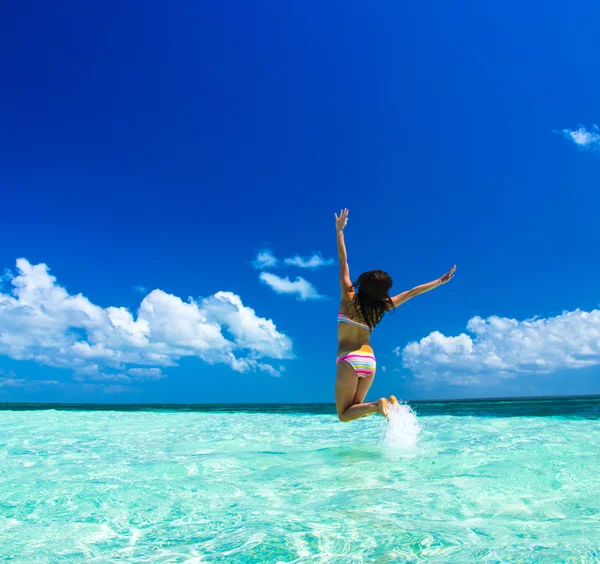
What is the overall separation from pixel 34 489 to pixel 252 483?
7.32ft

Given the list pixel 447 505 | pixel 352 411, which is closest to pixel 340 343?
pixel 352 411

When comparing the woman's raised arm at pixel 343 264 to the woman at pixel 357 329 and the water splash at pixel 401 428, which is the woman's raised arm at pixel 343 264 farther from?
the water splash at pixel 401 428

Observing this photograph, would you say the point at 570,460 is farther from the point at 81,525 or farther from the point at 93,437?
the point at 93,437

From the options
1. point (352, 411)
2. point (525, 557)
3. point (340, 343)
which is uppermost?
point (340, 343)

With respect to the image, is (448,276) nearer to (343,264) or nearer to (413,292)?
(413,292)

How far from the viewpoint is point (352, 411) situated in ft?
19.6

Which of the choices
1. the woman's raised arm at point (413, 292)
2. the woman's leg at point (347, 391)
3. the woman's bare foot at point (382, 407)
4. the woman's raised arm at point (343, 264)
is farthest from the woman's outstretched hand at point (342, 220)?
the woman's bare foot at point (382, 407)

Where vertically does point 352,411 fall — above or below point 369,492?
above

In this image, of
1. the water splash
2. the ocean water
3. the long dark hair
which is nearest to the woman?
the long dark hair

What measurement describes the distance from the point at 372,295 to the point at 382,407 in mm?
1370

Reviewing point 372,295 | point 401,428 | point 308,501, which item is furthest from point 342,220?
point 308,501

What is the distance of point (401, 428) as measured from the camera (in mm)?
6930

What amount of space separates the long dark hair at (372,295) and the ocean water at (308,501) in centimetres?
128

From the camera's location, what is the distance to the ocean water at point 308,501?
9.89 feet
